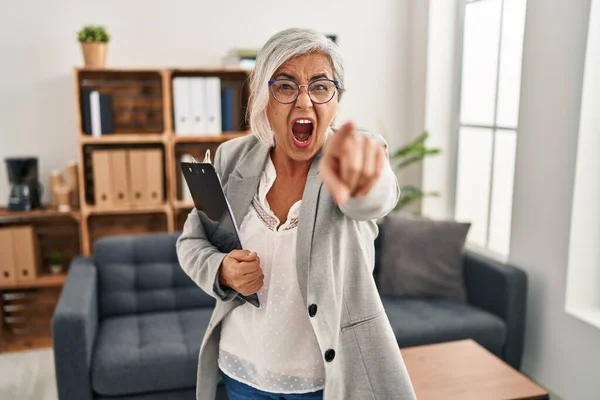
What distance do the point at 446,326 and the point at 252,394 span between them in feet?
5.53

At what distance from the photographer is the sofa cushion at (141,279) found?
9.52 ft

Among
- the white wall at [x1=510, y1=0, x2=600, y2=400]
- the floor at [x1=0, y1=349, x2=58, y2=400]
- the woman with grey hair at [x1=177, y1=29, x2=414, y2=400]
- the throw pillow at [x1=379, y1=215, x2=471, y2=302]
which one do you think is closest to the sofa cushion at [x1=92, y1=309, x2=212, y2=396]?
the floor at [x1=0, y1=349, x2=58, y2=400]

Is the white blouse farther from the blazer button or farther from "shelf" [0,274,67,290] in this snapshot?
"shelf" [0,274,67,290]

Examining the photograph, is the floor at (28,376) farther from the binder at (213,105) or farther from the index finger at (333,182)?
the index finger at (333,182)

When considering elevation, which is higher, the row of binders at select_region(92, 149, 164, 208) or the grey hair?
the grey hair

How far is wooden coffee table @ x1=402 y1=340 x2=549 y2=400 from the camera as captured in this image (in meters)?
1.87

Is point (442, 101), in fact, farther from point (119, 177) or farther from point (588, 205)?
point (119, 177)

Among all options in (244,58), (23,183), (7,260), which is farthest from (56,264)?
(244,58)

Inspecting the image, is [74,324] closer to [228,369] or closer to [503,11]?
[228,369]

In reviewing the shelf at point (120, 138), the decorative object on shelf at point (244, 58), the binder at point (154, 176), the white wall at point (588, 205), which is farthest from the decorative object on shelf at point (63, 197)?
the white wall at point (588, 205)

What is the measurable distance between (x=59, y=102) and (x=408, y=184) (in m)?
2.36

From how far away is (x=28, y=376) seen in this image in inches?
118

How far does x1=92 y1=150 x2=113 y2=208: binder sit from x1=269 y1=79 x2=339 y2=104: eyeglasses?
7.98 feet

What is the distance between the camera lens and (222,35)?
362 centimetres
